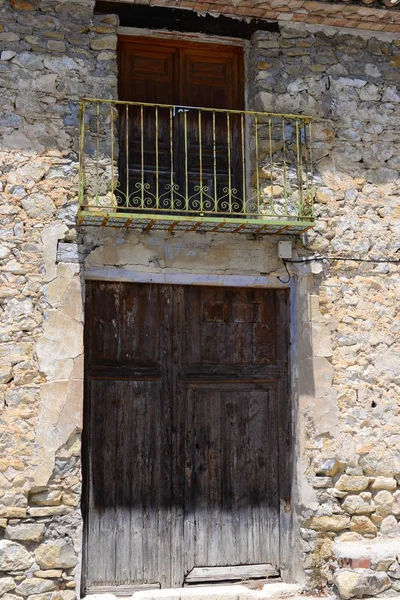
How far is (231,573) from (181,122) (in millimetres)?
3817

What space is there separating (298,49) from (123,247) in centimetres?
236

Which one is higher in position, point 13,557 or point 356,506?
point 356,506

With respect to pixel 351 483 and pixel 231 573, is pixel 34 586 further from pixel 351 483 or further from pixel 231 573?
pixel 351 483

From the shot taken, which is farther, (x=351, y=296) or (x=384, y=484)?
(x=351, y=296)

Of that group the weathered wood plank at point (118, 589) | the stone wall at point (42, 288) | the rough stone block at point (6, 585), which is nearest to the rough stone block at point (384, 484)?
the weathered wood plank at point (118, 589)

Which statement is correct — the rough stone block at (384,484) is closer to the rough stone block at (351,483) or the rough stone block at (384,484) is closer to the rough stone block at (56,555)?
the rough stone block at (351,483)

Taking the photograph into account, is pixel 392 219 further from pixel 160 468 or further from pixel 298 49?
pixel 160 468

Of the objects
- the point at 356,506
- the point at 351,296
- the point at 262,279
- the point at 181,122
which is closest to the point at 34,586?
the point at 356,506

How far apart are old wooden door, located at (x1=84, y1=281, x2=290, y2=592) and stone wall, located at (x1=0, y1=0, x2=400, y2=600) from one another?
24 centimetres

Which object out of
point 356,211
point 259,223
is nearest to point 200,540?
point 259,223

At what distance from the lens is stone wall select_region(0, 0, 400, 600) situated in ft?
18.6

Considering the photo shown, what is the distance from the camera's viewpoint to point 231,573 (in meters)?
6.19

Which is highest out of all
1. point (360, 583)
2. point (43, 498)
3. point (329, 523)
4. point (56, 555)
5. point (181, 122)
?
point (181, 122)

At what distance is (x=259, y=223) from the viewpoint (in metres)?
5.96
